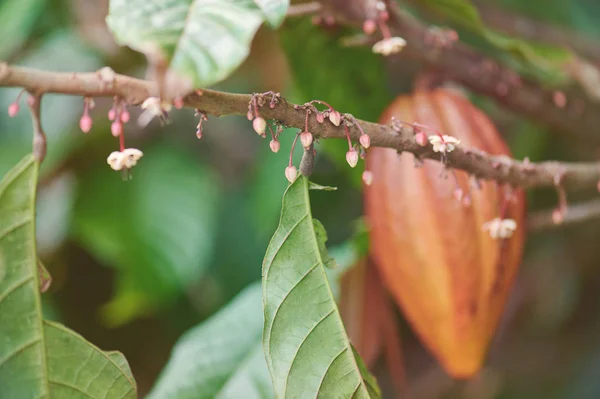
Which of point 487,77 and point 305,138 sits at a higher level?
point 305,138

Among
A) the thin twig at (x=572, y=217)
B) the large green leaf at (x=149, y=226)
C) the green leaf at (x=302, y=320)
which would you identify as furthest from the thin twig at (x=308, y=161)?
the large green leaf at (x=149, y=226)

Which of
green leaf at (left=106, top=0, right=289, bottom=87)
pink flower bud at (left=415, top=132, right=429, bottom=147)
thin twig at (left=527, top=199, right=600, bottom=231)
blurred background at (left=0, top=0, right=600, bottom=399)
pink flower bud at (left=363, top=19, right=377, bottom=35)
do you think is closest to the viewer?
green leaf at (left=106, top=0, right=289, bottom=87)

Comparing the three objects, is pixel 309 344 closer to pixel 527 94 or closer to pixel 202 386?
pixel 202 386

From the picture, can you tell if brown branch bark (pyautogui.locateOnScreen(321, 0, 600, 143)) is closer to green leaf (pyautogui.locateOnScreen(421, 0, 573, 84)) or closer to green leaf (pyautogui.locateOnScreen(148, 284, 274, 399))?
green leaf (pyautogui.locateOnScreen(421, 0, 573, 84))

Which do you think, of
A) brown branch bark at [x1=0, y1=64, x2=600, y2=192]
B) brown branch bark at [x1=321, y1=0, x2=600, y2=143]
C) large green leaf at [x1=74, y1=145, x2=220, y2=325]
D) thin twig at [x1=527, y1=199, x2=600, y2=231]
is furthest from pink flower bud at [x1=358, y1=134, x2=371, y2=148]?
large green leaf at [x1=74, y1=145, x2=220, y2=325]

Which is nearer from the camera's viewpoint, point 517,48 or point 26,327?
point 26,327

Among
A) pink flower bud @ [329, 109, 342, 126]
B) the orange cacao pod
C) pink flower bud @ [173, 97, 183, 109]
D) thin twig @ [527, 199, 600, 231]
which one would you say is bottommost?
thin twig @ [527, 199, 600, 231]

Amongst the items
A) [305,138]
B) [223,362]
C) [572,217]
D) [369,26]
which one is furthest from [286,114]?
[572,217]

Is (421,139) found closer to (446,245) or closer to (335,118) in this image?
(335,118)
